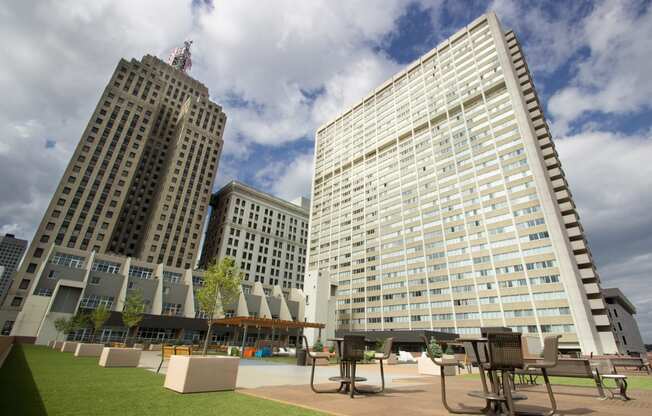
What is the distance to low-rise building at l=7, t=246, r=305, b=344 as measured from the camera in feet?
133

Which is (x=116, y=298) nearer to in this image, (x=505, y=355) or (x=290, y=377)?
(x=290, y=377)

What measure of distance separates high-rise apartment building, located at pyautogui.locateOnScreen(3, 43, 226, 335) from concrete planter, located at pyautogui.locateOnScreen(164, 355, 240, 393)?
2523 inches

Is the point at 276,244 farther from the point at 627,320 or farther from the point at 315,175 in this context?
the point at 627,320

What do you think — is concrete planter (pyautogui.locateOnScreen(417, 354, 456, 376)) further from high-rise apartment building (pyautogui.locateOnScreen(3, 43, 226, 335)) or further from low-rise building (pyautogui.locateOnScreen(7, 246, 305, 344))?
high-rise apartment building (pyautogui.locateOnScreen(3, 43, 226, 335))

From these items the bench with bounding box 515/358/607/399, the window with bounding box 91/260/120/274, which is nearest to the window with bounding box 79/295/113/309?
the window with bounding box 91/260/120/274

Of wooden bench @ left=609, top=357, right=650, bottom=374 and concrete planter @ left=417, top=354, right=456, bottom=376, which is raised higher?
wooden bench @ left=609, top=357, right=650, bottom=374

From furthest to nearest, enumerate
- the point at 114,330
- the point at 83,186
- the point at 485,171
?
the point at 83,186
the point at 485,171
the point at 114,330

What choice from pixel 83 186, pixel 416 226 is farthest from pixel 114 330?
pixel 416 226

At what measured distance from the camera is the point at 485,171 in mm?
58938

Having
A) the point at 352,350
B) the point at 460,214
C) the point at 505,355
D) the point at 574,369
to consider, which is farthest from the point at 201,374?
the point at 460,214

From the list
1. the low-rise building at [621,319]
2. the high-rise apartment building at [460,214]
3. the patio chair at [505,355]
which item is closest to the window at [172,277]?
the high-rise apartment building at [460,214]

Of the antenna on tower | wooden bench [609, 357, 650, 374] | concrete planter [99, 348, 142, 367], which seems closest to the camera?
wooden bench [609, 357, 650, 374]

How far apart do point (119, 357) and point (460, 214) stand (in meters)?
60.0

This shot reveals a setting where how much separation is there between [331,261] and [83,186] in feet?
203
